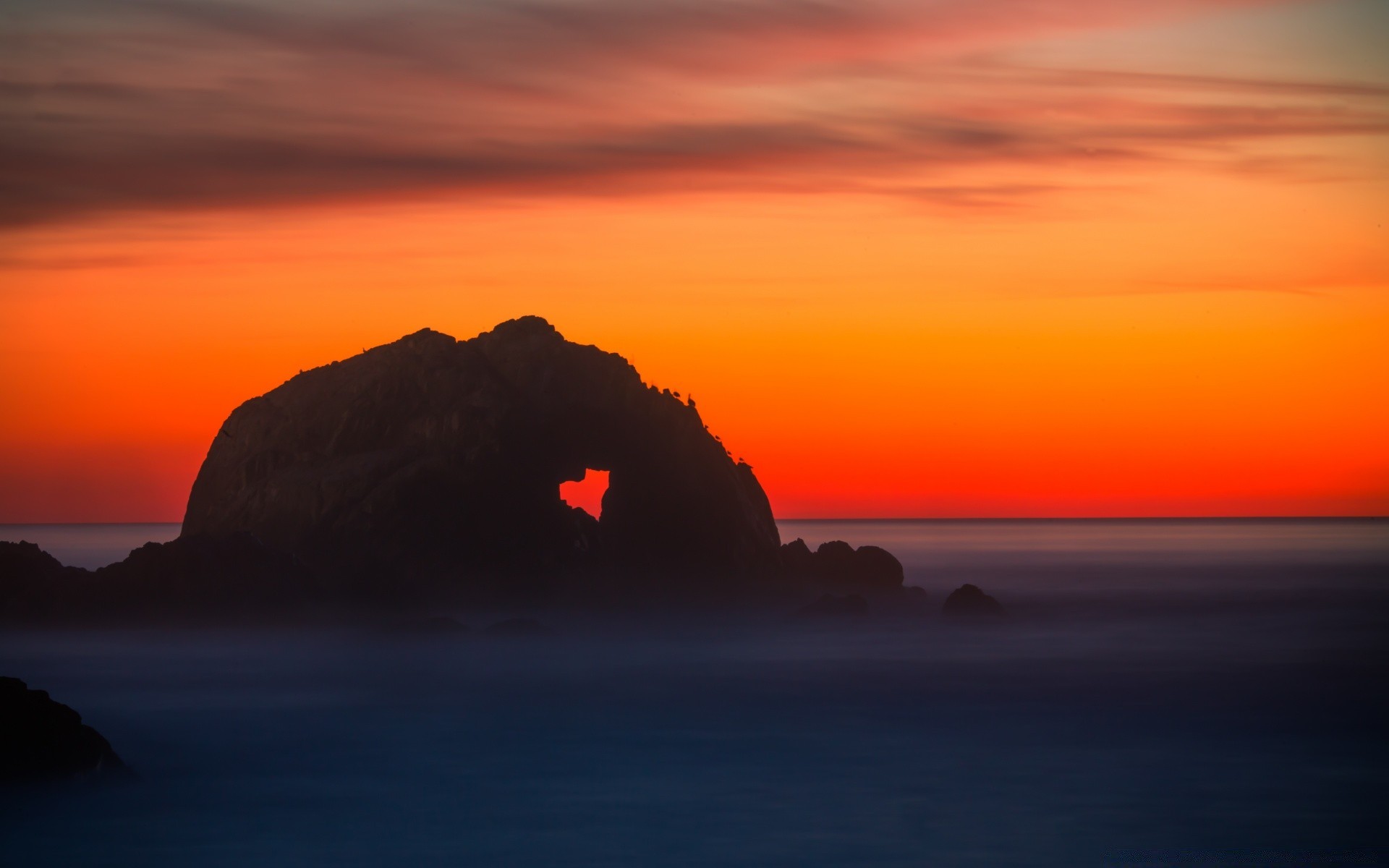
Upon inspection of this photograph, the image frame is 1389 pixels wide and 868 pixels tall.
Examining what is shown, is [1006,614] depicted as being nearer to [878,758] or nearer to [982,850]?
[878,758]

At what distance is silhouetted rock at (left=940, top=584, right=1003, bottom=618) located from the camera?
4603 centimetres

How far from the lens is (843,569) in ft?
170

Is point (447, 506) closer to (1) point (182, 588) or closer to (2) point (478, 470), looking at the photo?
(2) point (478, 470)

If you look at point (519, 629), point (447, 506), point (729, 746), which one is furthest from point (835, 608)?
point (729, 746)

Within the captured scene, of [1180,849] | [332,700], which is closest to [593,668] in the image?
[332,700]

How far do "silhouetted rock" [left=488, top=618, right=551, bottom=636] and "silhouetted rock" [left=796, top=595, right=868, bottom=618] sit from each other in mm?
8767

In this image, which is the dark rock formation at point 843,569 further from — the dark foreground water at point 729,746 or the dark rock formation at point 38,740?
the dark rock formation at point 38,740

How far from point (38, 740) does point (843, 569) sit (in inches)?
1380

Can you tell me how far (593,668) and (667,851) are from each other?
52.8 ft

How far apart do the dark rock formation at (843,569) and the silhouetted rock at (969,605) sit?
3747mm

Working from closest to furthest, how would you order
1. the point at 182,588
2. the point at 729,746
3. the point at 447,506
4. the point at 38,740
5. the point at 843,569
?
the point at 38,740 → the point at 729,746 → the point at 182,588 → the point at 447,506 → the point at 843,569

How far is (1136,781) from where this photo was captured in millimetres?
22797

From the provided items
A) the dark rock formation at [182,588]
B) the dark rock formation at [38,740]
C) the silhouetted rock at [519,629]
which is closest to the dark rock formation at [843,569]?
the silhouetted rock at [519,629]

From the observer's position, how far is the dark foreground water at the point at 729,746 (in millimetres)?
19188
